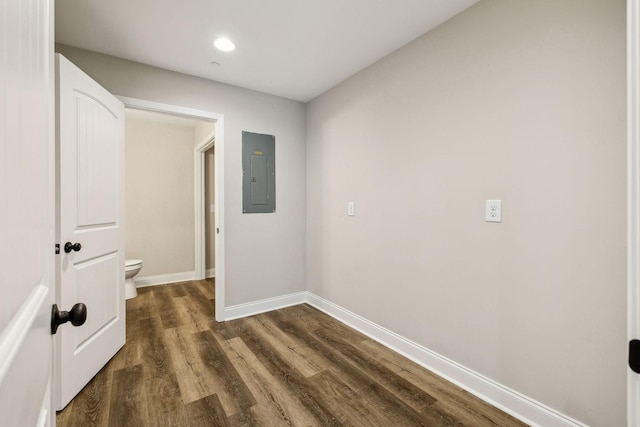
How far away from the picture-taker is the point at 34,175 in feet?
1.47

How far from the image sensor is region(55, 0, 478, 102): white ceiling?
181 centimetres

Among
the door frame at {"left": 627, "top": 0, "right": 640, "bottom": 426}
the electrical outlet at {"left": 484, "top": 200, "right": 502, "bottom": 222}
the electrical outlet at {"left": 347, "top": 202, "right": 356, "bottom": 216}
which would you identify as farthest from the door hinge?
the electrical outlet at {"left": 347, "top": 202, "right": 356, "bottom": 216}

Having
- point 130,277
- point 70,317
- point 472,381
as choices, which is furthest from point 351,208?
point 130,277

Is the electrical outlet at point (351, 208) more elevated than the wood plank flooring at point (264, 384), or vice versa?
the electrical outlet at point (351, 208)

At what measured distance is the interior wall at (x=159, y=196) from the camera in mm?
4129

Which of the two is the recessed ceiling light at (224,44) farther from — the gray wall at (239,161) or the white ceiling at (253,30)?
the gray wall at (239,161)

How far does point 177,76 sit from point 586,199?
10.4ft

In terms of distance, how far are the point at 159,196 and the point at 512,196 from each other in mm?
4432

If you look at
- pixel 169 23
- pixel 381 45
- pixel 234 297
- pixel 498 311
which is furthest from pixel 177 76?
pixel 498 311

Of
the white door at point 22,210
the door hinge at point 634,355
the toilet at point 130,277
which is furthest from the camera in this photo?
the toilet at point 130,277

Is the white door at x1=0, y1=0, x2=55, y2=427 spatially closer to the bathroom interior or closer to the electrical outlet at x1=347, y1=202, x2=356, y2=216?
the electrical outlet at x1=347, y1=202, x2=356, y2=216

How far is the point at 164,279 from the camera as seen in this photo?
14.1ft

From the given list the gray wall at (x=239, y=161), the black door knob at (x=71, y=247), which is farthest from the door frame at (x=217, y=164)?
the black door knob at (x=71, y=247)

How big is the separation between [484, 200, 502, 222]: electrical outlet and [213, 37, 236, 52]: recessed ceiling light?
2.19 meters
